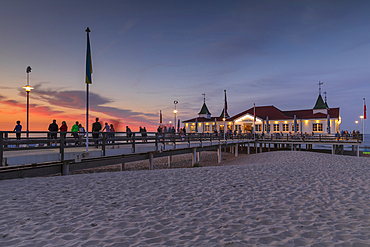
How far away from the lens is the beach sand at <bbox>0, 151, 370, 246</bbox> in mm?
4414

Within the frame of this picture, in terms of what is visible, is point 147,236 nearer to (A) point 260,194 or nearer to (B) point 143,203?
(B) point 143,203

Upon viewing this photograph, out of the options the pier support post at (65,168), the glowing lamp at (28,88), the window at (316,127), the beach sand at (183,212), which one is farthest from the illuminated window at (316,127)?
the glowing lamp at (28,88)

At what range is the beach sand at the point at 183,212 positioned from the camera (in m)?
4.41

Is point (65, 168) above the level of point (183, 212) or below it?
above

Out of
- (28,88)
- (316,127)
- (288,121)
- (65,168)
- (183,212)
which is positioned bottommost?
(183,212)

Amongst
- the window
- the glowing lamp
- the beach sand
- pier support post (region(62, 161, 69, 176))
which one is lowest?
the beach sand

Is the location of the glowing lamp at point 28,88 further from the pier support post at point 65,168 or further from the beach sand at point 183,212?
the beach sand at point 183,212

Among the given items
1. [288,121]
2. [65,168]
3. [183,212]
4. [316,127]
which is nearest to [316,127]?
[316,127]

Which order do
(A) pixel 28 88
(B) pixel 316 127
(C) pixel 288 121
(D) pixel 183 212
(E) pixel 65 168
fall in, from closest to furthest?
1. (D) pixel 183 212
2. (E) pixel 65 168
3. (A) pixel 28 88
4. (B) pixel 316 127
5. (C) pixel 288 121

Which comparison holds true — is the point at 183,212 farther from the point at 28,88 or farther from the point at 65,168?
the point at 28,88

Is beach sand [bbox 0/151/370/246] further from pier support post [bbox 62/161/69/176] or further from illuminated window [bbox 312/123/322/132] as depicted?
illuminated window [bbox 312/123/322/132]

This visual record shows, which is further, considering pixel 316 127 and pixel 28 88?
pixel 316 127

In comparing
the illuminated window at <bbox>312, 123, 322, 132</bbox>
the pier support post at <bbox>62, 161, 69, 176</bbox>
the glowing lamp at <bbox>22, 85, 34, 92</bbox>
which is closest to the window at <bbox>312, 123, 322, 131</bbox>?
the illuminated window at <bbox>312, 123, 322, 132</bbox>

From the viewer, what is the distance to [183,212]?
19.1 feet
